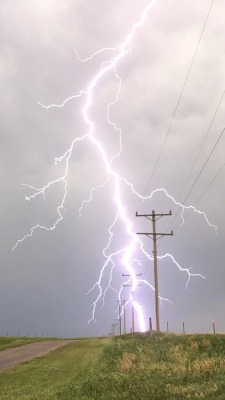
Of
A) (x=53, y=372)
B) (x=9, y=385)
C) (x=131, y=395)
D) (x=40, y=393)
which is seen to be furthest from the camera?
(x=53, y=372)

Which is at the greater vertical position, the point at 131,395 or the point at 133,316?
the point at 133,316

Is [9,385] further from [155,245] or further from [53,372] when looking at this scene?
[155,245]

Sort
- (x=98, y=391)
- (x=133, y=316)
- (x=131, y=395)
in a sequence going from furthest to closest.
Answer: (x=133, y=316) < (x=98, y=391) < (x=131, y=395)

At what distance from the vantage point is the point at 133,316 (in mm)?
82562

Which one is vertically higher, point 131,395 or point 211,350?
point 211,350

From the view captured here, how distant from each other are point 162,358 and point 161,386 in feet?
22.9

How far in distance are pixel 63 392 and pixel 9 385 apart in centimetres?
460

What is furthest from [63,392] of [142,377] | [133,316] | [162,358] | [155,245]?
[133,316]

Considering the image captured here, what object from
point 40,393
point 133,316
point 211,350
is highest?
point 133,316

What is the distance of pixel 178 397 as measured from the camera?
385 inches

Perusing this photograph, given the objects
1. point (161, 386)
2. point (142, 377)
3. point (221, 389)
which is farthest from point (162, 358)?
point (221, 389)

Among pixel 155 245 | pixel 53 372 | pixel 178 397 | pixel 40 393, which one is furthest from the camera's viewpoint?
pixel 155 245

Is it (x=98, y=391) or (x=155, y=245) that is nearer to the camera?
(x=98, y=391)

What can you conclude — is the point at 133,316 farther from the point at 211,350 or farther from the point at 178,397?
the point at 178,397
